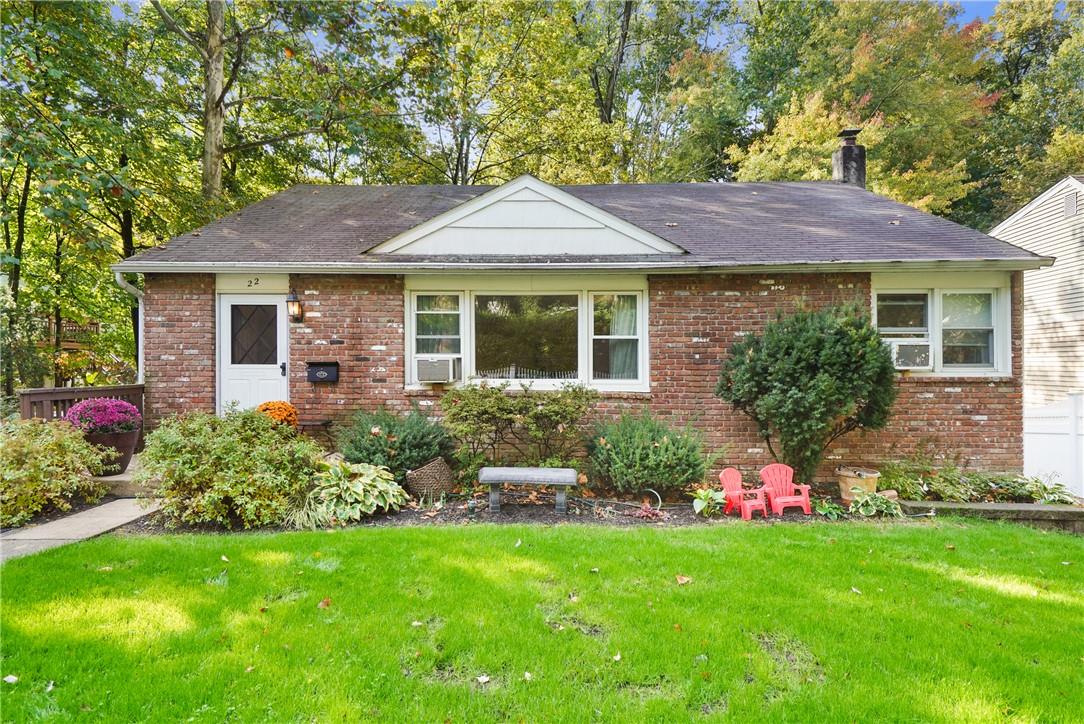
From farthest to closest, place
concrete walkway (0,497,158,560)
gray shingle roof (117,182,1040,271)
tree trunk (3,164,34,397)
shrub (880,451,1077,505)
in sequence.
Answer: tree trunk (3,164,34,397) < gray shingle roof (117,182,1040,271) < shrub (880,451,1077,505) < concrete walkway (0,497,158,560)

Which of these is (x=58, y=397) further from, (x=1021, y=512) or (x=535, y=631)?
(x=1021, y=512)

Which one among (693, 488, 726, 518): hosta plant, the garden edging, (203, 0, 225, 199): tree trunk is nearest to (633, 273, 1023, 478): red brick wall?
the garden edging

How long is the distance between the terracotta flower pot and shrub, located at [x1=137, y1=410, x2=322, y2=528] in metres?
1.54

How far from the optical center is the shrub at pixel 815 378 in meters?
5.67

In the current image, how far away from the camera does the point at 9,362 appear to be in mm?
10188

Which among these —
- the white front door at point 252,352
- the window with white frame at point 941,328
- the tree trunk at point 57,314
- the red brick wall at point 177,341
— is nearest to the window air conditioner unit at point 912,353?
the window with white frame at point 941,328

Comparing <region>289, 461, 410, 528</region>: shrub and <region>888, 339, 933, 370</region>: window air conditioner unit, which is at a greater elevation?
<region>888, 339, 933, 370</region>: window air conditioner unit

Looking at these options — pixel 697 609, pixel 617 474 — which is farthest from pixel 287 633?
pixel 617 474

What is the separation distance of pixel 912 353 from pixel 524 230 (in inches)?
240

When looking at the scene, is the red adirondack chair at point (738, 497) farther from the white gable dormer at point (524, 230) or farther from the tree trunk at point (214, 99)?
the tree trunk at point (214, 99)

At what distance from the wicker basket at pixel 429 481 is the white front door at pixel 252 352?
295 cm

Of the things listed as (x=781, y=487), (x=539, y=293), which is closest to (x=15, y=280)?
(x=539, y=293)

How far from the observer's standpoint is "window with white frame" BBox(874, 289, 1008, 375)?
682cm

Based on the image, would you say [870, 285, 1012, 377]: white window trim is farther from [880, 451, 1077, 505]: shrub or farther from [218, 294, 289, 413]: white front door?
[218, 294, 289, 413]: white front door
